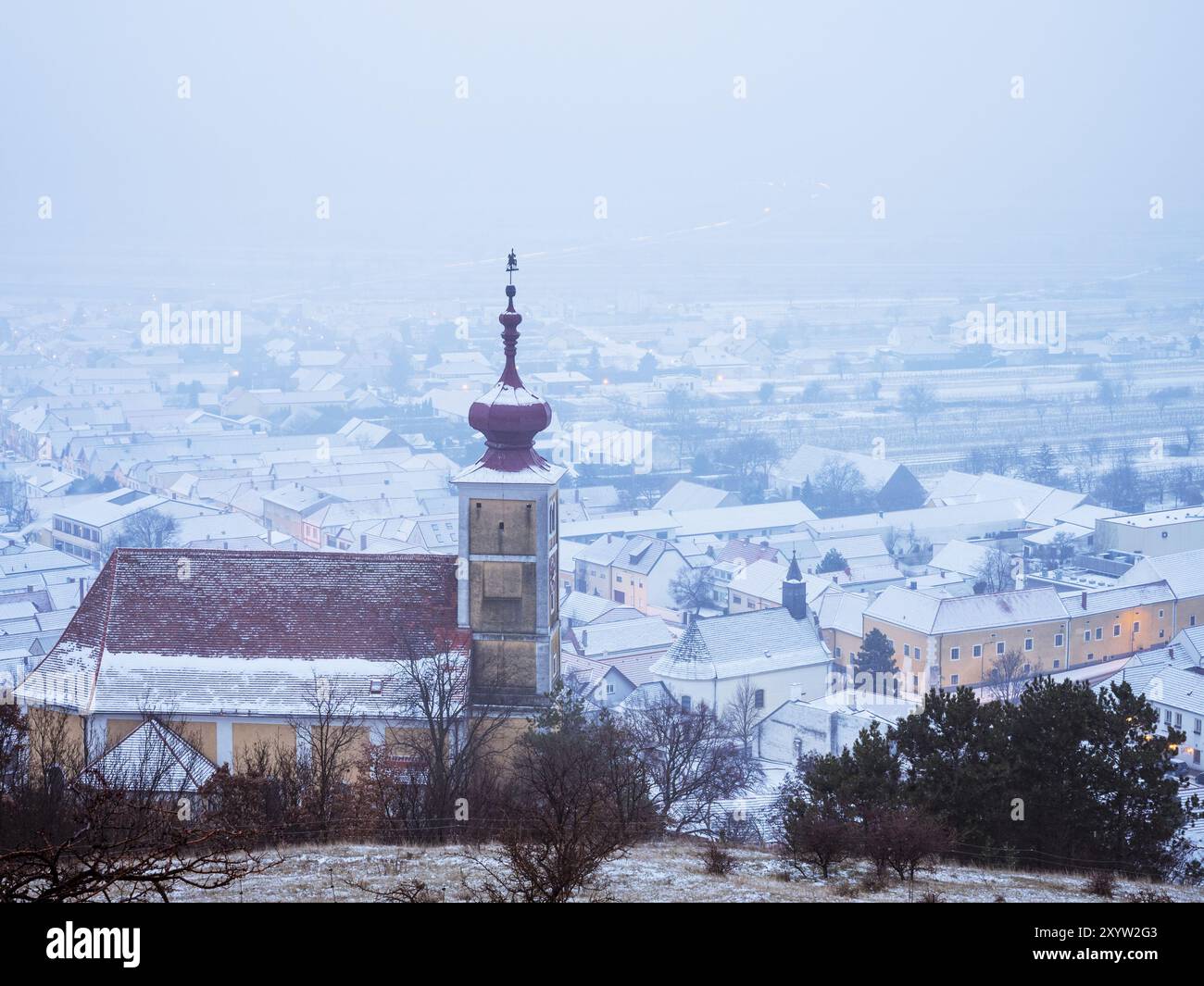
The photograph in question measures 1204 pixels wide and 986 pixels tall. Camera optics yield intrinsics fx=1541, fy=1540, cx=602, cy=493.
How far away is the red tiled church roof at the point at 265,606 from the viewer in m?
22.5

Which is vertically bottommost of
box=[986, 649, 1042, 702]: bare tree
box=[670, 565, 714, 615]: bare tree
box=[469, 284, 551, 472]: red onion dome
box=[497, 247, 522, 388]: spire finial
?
Result: box=[986, 649, 1042, 702]: bare tree

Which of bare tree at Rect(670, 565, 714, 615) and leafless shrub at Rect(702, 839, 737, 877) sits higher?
leafless shrub at Rect(702, 839, 737, 877)

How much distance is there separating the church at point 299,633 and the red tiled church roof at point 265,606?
0.06 ft

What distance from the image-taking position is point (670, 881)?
41.4ft

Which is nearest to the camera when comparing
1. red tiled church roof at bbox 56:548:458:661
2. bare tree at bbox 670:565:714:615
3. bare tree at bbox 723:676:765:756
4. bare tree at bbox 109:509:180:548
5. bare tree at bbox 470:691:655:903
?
bare tree at bbox 470:691:655:903

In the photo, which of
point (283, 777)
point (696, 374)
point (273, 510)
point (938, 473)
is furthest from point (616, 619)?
point (696, 374)

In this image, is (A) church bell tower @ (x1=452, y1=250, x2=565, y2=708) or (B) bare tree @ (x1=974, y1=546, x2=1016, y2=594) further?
(B) bare tree @ (x1=974, y1=546, x2=1016, y2=594)

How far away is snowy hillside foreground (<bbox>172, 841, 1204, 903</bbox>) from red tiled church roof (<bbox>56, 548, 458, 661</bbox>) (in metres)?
8.20

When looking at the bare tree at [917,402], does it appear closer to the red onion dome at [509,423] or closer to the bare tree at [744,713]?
the bare tree at [744,713]

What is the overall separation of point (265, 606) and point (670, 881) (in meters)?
11.5

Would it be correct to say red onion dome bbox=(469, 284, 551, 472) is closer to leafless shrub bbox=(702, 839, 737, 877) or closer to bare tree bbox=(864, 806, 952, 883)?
leafless shrub bbox=(702, 839, 737, 877)

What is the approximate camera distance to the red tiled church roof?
73.8 feet

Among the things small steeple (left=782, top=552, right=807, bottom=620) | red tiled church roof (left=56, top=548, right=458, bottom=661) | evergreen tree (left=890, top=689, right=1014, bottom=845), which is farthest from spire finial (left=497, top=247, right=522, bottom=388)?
small steeple (left=782, top=552, right=807, bottom=620)
